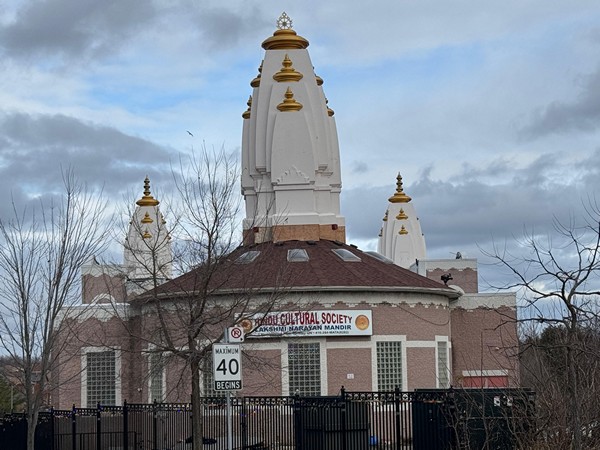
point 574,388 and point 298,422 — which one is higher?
point 574,388

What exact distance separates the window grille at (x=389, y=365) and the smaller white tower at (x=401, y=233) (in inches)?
1483

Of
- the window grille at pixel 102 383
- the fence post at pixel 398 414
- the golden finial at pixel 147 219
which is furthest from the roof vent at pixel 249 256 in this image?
the golden finial at pixel 147 219

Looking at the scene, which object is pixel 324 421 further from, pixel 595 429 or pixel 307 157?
pixel 307 157

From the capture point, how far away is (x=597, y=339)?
22141 millimetres

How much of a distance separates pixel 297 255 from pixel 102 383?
10.4 meters

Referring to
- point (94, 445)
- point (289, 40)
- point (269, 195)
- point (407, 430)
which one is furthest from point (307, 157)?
point (407, 430)

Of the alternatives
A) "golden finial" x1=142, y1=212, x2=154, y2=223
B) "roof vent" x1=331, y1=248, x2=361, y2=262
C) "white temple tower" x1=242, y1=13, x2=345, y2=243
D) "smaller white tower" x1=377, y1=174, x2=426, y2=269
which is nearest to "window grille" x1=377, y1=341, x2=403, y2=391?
"roof vent" x1=331, y1=248, x2=361, y2=262

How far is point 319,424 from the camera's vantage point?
2853 cm

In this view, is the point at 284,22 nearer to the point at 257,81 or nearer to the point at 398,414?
the point at 257,81

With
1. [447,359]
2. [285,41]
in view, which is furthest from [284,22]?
[447,359]

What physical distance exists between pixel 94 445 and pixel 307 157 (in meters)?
23.3

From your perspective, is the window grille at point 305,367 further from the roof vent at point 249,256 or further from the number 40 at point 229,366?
the number 40 at point 229,366

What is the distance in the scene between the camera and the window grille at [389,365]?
49.4 metres

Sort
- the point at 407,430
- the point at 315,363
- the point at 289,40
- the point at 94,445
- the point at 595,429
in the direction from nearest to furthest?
1. the point at 595,429
2. the point at 407,430
3. the point at 94,445
4. the point at 315,363
5. the point at 289,40
